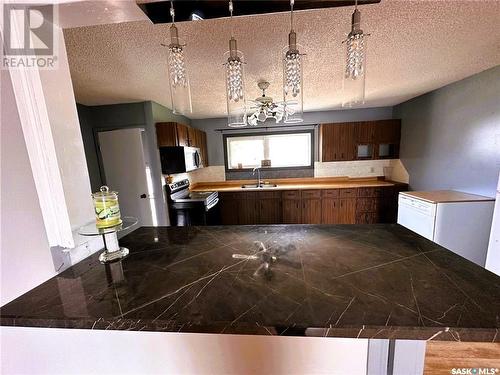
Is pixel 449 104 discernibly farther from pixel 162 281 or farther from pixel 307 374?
pixel 162 281

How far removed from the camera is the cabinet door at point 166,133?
3051 mm

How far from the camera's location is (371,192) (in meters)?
3.72

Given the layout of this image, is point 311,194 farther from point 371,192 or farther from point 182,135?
point 182,135

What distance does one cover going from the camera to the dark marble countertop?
565 millimetres

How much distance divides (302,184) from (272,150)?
0.98 meters

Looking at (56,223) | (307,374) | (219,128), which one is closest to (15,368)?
(56,223)

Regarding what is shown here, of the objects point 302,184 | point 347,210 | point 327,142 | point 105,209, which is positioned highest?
point 327,142

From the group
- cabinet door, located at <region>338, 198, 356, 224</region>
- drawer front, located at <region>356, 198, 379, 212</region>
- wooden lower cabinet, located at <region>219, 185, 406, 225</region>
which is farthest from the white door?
drawer front, located at <region>356, 198, 379, 212</region>

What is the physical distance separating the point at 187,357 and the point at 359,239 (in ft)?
3.36

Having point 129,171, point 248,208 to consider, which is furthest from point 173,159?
point 248,208

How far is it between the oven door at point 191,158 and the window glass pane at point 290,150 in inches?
64.0

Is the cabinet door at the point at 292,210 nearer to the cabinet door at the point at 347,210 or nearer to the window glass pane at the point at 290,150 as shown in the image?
the cabinet door at the point at 347,210

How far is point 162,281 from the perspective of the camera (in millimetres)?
787

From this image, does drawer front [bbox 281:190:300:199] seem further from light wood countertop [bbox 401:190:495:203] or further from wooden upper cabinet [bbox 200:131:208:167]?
wooden upper cabinet [bbox 200:131:208:167]
